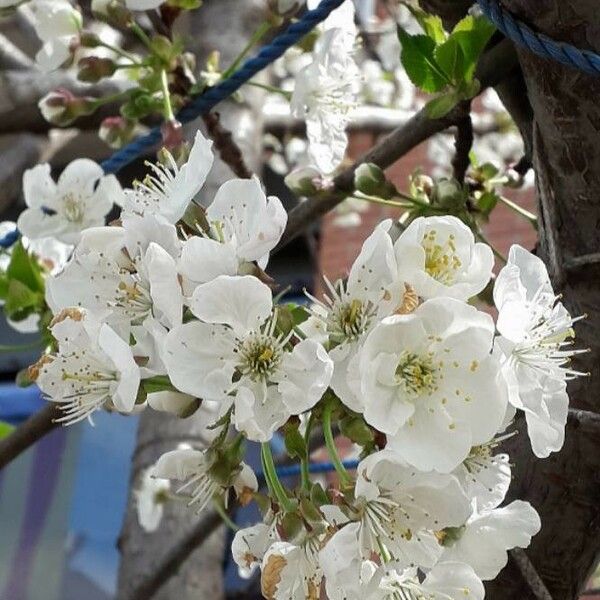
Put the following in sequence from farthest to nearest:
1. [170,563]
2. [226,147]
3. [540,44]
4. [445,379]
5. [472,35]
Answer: [170,563]
[226,147]
[472,35]
[540,44]
[445,379]

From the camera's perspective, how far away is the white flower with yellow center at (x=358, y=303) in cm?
54

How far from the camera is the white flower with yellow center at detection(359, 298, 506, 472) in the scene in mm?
523

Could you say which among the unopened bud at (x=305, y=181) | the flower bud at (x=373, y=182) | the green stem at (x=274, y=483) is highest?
the green stem at (x=274, y=483)

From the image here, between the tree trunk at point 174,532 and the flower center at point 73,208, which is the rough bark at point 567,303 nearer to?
the flower center at point 73,208

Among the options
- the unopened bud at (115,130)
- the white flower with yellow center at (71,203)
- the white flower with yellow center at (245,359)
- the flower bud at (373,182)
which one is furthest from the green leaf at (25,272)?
the white flower with yellow center at (245,359)

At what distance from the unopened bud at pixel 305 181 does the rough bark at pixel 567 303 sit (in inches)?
11.2

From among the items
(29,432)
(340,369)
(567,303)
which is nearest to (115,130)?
(29,432)

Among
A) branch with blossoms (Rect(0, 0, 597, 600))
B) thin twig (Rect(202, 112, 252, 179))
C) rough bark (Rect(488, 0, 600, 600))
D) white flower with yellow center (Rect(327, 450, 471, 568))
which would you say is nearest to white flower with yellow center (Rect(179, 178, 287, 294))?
branch with blossoms (Rect(0, 0, 597, 600))

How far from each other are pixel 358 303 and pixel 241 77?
48cm

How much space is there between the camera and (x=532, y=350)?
58 centimetres

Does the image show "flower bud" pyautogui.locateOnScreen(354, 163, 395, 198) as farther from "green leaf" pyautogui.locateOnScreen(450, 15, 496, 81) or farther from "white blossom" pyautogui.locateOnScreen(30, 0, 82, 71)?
"white blossom" pyautogui.locateOnScreen(30, 0, 82, 71)

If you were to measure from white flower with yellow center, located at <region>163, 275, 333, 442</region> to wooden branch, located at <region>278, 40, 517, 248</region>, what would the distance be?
247 mm

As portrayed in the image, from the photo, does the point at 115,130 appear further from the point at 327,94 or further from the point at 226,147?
the point at 327,94

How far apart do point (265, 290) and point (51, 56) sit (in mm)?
660
